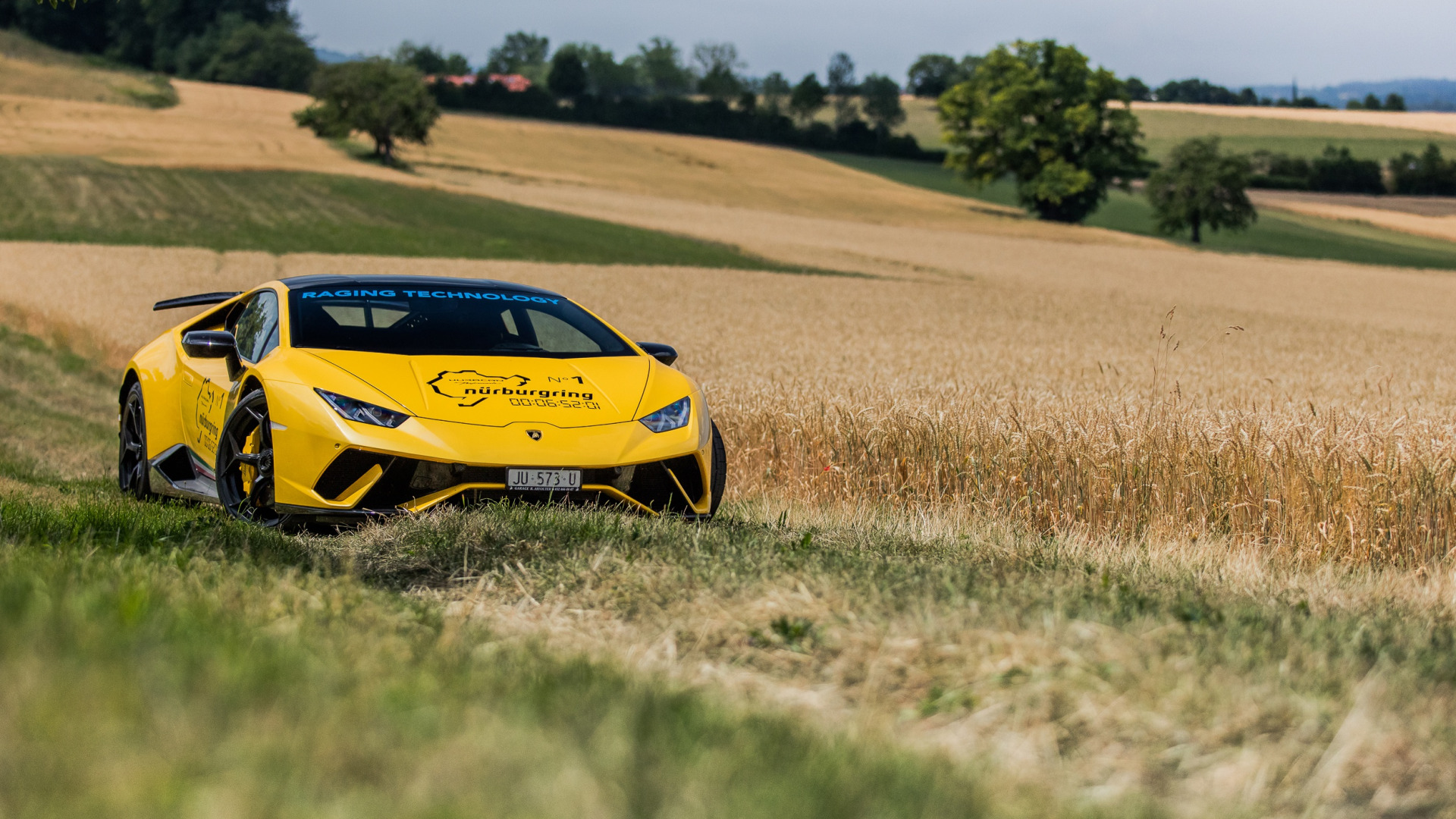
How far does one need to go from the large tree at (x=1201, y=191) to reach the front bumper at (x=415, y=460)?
74646mm

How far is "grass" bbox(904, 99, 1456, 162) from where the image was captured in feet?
366

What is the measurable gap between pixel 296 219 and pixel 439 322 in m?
41.8

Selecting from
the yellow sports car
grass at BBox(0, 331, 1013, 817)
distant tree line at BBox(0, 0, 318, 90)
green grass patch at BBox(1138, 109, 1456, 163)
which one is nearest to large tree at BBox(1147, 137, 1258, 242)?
green grass patch at BBox(1138, 109, 1456, 163)

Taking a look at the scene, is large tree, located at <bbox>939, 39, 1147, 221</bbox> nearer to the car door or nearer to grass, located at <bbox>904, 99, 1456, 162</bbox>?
grass, located at <bbox>904, 99, 1456, 162</bbox>

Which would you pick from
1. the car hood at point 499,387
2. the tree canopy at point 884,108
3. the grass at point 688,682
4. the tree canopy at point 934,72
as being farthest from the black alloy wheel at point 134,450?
the tree canopy at point 934,72

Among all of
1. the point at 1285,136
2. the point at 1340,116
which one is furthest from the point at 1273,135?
the point at 1340,116

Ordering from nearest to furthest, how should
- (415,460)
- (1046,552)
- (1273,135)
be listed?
(1046,552)
(415,460)
(1273,135)

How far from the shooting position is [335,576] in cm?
516

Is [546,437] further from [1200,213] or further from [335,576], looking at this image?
[1200,213]

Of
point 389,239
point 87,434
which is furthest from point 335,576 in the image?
point 389,239

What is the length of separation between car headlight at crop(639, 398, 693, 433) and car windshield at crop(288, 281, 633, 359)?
0.77m

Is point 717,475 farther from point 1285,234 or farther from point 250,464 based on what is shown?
point 1285,234

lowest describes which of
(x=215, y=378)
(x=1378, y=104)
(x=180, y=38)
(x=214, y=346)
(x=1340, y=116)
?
(x=215, y=378)

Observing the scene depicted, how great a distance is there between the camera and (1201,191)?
75.2 metres
